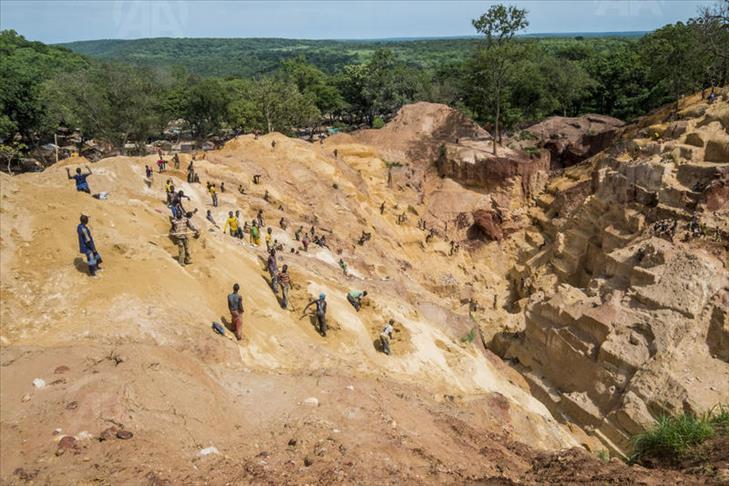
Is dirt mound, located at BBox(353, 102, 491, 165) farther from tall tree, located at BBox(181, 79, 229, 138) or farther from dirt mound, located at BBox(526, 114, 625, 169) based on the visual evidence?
tall tree, located at BBox(181, 79, 229, 138)

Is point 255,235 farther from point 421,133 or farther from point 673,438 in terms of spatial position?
point 421,133

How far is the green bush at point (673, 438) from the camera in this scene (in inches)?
315

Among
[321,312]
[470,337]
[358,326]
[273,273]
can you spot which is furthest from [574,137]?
[321,312]

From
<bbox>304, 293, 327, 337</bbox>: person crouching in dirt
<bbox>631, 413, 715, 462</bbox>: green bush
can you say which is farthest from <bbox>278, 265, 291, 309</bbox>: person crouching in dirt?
<bbox>631, 413, 715, 462</bbox>: green bush

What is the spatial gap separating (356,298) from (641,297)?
11310mm

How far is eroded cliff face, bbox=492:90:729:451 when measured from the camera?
1662 cm

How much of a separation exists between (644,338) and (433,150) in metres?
25.3

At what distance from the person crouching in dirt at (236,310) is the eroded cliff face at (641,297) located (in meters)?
12.8

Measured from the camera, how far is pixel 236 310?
37.2ft

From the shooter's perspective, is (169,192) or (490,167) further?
(490,167)

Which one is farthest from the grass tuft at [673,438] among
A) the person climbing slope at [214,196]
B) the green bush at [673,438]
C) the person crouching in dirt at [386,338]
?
the person climbing slope at [214,196]

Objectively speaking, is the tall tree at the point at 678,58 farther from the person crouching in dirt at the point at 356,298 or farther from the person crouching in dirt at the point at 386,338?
the person crouching in dirt at the point at 386,338

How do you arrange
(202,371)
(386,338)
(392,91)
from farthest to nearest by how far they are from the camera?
(392,91) → (386,338) → (202,371)

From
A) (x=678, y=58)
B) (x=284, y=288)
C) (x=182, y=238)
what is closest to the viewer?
(x=182, y=238)
